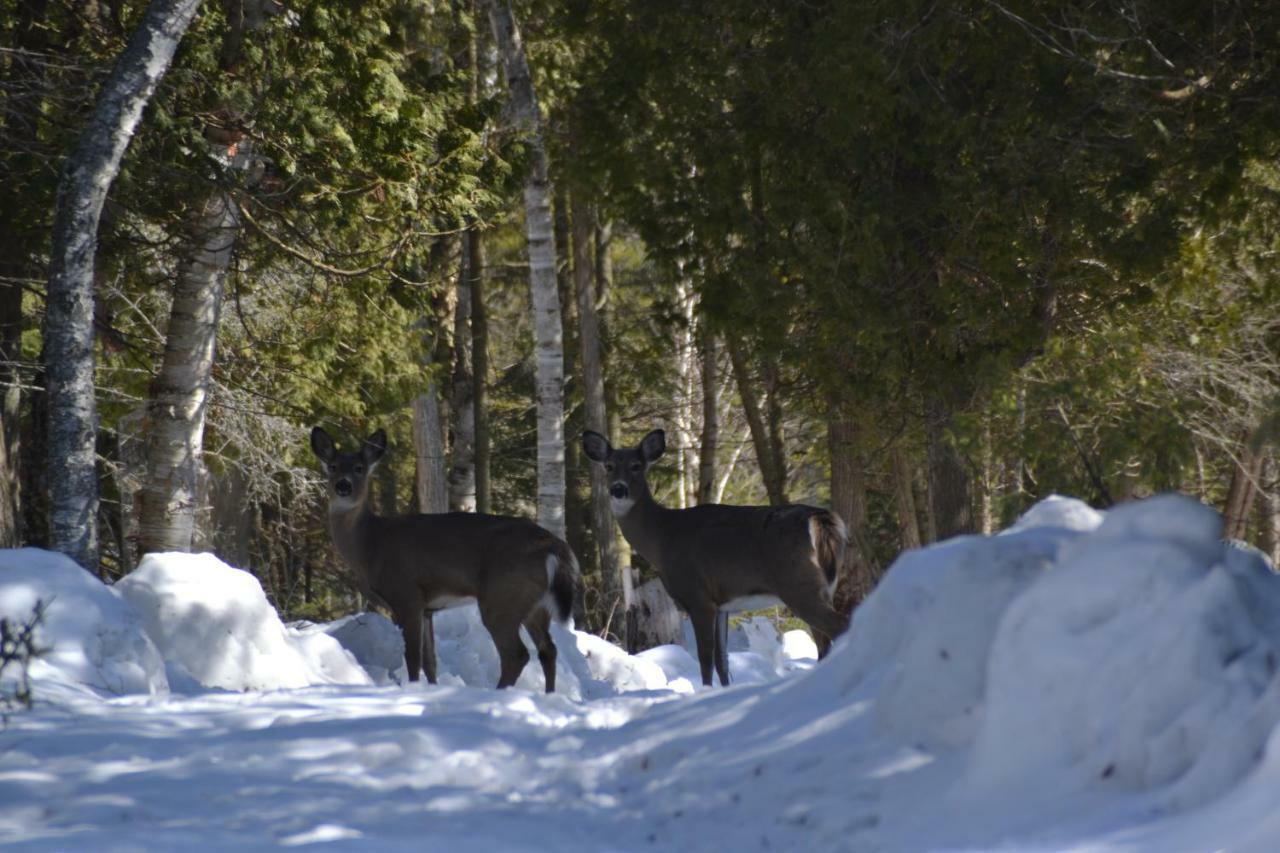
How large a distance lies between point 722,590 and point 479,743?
5908mm

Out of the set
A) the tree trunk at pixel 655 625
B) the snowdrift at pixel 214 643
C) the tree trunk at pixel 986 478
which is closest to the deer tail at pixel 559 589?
the snowdrift at pixel 214 643

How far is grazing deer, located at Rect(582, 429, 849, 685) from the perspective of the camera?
1190 cm

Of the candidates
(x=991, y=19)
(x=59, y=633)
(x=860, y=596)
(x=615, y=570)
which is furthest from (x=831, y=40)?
(x=615, y=570)

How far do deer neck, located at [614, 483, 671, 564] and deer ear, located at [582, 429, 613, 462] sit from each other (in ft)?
2.10

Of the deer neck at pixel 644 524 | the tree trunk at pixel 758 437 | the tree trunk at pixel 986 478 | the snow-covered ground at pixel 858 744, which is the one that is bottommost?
the snow-covered ground at pixel 858 744

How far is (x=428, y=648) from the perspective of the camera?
38.4 feet

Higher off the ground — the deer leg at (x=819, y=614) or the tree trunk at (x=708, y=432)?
the tree trunk at (x=708, y=432)

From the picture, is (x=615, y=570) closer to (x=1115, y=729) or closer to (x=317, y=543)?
(x=317, y=543)

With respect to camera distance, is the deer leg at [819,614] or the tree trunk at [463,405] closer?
the deer leg at [819,614]

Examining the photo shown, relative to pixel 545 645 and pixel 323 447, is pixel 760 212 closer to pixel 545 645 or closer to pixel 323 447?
pixel 323 447

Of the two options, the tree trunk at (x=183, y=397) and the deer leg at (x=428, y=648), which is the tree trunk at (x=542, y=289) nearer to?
the tree trunk at (x=183, y=397)

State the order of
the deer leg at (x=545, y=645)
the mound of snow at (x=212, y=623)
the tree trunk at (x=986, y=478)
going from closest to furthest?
the mound of snow at (x=212, y=623), the deer leg at (x=545, y=645), the tree trunk at (x=986, y=478)

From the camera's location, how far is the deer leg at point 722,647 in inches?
464

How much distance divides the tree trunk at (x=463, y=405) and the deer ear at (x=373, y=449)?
10.9m
